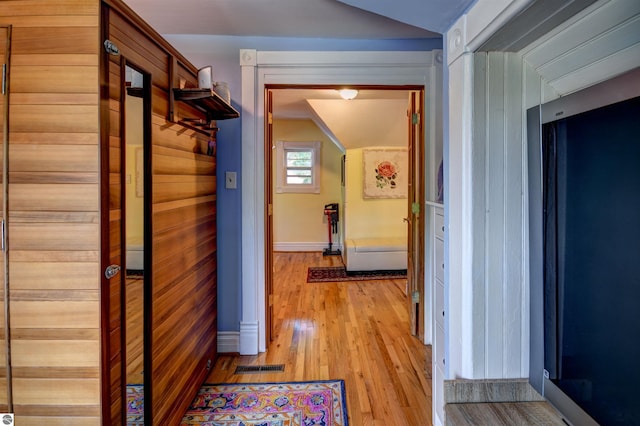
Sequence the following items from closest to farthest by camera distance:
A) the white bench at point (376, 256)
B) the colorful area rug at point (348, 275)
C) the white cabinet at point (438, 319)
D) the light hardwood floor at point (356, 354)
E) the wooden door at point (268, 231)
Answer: the white cabinet at point (438, 319), the light hardwood floor at point (356, 354), the wooden door at point (268, 231), the colorful area rug at point (348, 275), the white bench at point (376, 256)

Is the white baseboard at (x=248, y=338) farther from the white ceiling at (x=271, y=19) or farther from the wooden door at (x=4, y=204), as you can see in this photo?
the white ceiling at (x=271, y=19)

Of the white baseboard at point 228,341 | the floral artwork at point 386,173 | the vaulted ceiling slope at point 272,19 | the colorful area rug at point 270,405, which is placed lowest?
the colorful area rug at point 270,405

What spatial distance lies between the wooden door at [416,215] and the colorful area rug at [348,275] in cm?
174

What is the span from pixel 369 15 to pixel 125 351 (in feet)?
7.16

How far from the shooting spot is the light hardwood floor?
195 centimetres

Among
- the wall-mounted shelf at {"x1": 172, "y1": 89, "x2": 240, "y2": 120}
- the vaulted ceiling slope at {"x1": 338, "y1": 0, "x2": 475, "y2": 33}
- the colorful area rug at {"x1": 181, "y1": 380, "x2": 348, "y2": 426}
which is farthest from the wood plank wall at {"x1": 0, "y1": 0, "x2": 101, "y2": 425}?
the vaulted ceiling slope at {"x1": 338, "y1": 0, "x2": 475, "y2": 33}

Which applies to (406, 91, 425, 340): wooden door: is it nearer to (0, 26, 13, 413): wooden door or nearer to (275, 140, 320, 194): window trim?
(0, 26, 13, 413): wooden door

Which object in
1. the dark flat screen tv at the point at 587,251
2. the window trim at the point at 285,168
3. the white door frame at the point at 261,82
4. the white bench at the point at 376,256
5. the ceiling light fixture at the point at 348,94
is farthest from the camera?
the window trim at the point at 285,168

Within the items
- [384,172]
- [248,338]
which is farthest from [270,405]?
[384,172]

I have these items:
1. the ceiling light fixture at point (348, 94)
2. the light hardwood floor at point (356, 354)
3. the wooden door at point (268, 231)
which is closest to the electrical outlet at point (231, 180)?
the wooden door at point (268, 231)

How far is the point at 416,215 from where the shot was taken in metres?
2.92

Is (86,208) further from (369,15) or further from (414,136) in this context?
(414,136)

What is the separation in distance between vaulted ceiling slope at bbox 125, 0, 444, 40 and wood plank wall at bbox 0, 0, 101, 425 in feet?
3.64

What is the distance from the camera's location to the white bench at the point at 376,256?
4895mm
